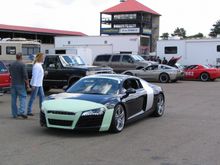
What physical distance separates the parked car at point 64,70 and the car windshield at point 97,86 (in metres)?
7.11

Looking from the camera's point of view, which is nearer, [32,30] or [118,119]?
[118,119]

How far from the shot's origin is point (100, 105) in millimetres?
8820

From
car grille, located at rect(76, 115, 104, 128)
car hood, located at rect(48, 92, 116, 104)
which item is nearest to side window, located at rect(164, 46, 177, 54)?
car hood, located at rect(48, 92, 116, 104)

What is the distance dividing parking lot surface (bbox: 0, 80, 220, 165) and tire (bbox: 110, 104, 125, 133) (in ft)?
0.60

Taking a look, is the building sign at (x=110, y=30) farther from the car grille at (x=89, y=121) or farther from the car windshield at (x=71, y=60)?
the car grille at (x=89, y=121)

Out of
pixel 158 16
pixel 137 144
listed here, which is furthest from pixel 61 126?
pixel 158 16

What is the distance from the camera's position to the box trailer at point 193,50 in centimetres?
3359

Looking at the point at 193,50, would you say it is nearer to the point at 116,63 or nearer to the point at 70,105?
the point at 116,63

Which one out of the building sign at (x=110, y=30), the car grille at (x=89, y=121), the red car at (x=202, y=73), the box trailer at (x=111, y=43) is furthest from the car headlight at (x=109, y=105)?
the building sign at (x=110, y=30)

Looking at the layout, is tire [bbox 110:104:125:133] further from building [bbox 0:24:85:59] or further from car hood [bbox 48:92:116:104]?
building [bbox 0:24:85:59]

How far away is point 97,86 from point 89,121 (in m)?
1.53

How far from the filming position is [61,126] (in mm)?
8797

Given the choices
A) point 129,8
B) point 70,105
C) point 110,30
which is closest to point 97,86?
point 70,105

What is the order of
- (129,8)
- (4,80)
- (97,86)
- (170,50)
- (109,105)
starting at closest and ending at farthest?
(109,105) < (97,86) < (4,80) < (170,50) < (129,8)
